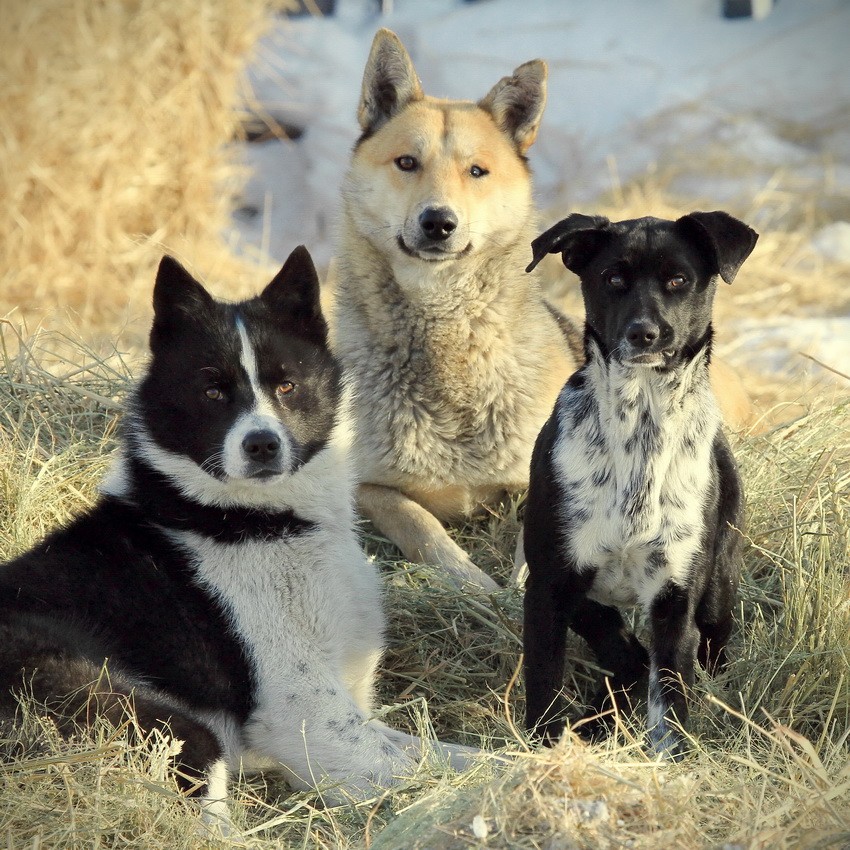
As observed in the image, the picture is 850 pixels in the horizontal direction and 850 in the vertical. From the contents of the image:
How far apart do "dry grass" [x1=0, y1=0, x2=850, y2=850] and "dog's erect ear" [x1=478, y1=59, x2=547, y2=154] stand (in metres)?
1.44

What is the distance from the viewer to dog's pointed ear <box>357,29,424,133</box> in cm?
430

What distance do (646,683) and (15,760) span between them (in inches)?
65.8

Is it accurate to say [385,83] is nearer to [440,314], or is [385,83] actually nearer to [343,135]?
[440,314]

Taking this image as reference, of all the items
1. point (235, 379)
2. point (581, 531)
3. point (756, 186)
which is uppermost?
point (235, 379)

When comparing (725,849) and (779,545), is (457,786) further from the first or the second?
(779,545)

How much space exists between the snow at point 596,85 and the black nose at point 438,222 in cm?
512

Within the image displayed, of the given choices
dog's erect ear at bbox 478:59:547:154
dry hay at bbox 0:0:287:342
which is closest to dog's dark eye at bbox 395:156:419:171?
dog's erect ear at bbox 478:59:547:154

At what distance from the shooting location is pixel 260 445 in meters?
2.83

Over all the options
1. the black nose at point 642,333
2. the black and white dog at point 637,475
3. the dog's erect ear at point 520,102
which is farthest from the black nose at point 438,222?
the black nose at point 642,333

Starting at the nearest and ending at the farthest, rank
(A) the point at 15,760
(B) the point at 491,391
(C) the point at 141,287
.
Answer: (A) the point at 15,760, (B) the point at 491,391, (C) the point at 141,287

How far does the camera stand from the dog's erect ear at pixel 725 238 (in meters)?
2.74

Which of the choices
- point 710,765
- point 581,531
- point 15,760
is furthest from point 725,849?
point 15,760

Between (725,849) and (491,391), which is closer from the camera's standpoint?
(725,849)

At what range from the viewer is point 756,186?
345 inches
